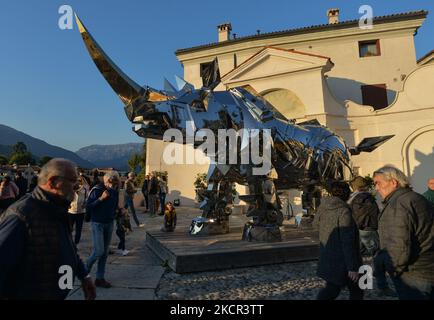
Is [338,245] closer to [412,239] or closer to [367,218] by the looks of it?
[412,239]

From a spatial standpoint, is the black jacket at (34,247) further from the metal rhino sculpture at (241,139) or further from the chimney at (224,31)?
the chimney at (224,31)

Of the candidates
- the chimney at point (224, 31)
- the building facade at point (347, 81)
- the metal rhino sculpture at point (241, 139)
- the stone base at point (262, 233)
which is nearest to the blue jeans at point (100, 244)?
the metal rhino sculpture at point (241, 139)

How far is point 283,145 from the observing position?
5.54 meters

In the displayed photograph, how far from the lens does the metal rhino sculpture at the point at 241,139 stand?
464 cm

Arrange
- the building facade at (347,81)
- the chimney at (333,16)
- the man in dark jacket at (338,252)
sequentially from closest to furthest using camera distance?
the man in dark jacket at (338,252)
the building facade at (347,81)
the chimney at (333,16)

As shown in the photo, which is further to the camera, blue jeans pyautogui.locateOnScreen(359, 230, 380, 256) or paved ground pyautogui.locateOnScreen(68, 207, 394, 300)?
blue jeans pyautogui.locateOnScreen(359, 230, 380, 256)

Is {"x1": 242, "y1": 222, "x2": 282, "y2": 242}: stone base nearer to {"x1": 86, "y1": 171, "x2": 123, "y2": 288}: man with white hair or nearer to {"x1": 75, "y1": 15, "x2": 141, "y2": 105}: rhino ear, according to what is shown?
{"x1": 86, "y1": 171, "x2": 123, "y2": 288}: man with white hair

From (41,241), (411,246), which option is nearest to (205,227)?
(411,246)

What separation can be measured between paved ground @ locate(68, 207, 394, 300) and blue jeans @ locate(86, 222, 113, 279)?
281 millimetres

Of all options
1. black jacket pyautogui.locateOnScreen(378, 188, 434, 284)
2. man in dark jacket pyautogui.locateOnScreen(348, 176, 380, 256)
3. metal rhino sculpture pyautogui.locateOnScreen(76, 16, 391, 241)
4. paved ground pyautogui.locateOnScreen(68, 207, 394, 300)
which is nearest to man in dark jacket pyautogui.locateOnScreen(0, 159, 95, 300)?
paved ground pyautogui.locateOnScreen(68, 207, 394, 300)

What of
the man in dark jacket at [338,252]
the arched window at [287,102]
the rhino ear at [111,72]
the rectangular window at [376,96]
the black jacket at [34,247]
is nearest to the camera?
the black jacket at [34,247]

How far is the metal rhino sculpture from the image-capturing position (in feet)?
15.2
